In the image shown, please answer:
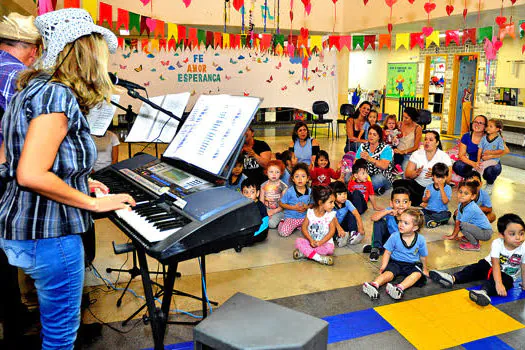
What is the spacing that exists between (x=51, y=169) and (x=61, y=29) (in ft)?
1.68

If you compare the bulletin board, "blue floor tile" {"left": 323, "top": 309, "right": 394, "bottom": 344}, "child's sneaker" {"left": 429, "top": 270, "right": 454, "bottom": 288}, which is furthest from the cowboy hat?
the bulletin board

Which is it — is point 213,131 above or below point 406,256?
above

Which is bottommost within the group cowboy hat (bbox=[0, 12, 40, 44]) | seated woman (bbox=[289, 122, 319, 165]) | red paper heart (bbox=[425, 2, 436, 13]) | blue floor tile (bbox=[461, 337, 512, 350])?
blue floor tile (bbox=[461, 337, 512, 350])

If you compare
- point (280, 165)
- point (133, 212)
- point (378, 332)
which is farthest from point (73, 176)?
point (280, 165)

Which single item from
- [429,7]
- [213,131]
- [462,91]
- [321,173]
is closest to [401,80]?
[462,91]

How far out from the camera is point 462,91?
44.5 feet

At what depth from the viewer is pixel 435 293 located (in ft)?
11.8

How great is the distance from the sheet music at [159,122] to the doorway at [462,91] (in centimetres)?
1166

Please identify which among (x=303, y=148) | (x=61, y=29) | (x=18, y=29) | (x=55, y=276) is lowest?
(x=303, y=148)

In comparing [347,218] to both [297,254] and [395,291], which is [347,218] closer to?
[297,254]

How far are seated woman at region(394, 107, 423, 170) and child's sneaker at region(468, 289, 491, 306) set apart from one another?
402cm

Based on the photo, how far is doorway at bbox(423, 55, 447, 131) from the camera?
14742mm

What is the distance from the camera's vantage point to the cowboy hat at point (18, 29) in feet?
8.18

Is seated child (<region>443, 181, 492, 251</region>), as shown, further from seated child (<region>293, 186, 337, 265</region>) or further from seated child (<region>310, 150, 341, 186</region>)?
seated child (<region>310, 150, 341, 186</region>)
